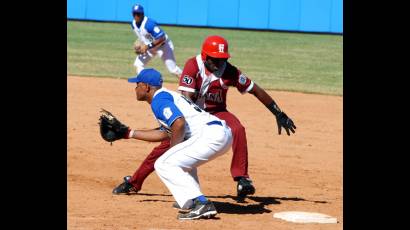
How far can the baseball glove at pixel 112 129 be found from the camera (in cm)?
827

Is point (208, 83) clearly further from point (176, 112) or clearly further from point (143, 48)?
point (143, 48)

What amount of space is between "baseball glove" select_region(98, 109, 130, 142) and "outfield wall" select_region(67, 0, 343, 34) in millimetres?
23857

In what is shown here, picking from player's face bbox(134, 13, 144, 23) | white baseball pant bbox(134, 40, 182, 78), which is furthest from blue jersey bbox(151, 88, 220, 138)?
player's face bbox(134, 13, 144, 23)

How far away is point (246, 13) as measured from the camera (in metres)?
33.0

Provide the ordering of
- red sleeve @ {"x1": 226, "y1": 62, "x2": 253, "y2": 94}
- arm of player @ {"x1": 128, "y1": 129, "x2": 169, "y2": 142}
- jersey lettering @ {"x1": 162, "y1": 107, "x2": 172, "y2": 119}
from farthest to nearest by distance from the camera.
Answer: red sleeve @ {"x1": 226, "y1": 62, "x2": 253, "y2": 94} → arm of player @ {"x1": 128, "y1": 129, "x2": 169, "y2": 142} → jersey lettering @ {"x1": 162, "y1": 107, "x2": 172, "y2": 119}

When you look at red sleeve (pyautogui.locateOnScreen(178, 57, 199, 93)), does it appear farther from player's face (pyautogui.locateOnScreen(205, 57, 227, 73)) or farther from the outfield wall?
the outfield wall

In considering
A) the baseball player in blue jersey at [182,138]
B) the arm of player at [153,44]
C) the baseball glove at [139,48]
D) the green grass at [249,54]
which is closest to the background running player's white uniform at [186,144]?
the baseball player in blue jersey at [182,138]

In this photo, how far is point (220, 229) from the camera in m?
7.76

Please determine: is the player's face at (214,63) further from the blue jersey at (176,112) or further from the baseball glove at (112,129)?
the baseball glove at (112,129)

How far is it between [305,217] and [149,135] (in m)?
1.70

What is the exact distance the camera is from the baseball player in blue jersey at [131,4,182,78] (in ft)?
57.4
